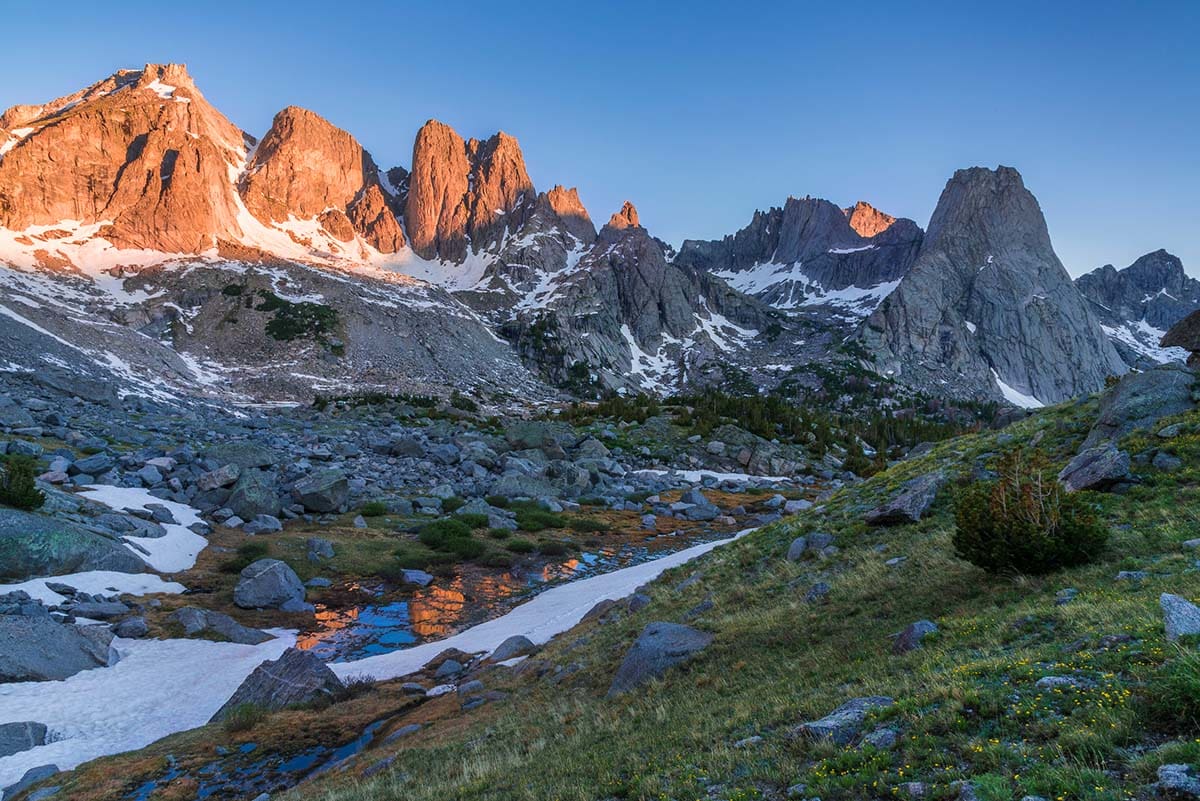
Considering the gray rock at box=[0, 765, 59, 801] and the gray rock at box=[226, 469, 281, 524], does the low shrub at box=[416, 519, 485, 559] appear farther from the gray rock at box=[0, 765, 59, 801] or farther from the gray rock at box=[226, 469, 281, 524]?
the gray rock at box=[0, 765, 59, 801]

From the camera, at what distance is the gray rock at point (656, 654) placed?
11359mm

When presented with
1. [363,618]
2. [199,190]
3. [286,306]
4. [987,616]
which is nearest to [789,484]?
[363,618]

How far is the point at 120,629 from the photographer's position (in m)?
→ 16.5

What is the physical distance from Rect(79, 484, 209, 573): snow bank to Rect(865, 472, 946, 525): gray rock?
23.5 m

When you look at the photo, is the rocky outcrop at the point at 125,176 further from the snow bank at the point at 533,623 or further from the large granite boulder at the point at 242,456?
the snow bank at the point at 533,623

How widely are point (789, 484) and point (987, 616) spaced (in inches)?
1743

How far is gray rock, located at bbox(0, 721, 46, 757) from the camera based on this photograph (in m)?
11.2

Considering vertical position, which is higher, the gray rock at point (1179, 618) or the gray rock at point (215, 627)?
the gray rock at point (215, 627)

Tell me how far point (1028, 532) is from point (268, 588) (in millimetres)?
21785

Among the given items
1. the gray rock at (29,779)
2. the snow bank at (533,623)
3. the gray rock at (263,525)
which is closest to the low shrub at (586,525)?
the snow bank at (533,623)

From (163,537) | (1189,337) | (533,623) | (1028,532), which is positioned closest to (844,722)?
(1028,532)

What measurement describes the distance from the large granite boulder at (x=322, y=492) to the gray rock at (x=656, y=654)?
23.5 m

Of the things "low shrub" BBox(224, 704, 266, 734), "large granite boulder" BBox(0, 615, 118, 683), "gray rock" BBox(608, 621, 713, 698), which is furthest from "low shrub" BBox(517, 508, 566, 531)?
"gray rock" BBox(608, 621, 713, 698)

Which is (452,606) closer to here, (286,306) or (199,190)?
(286,306)
